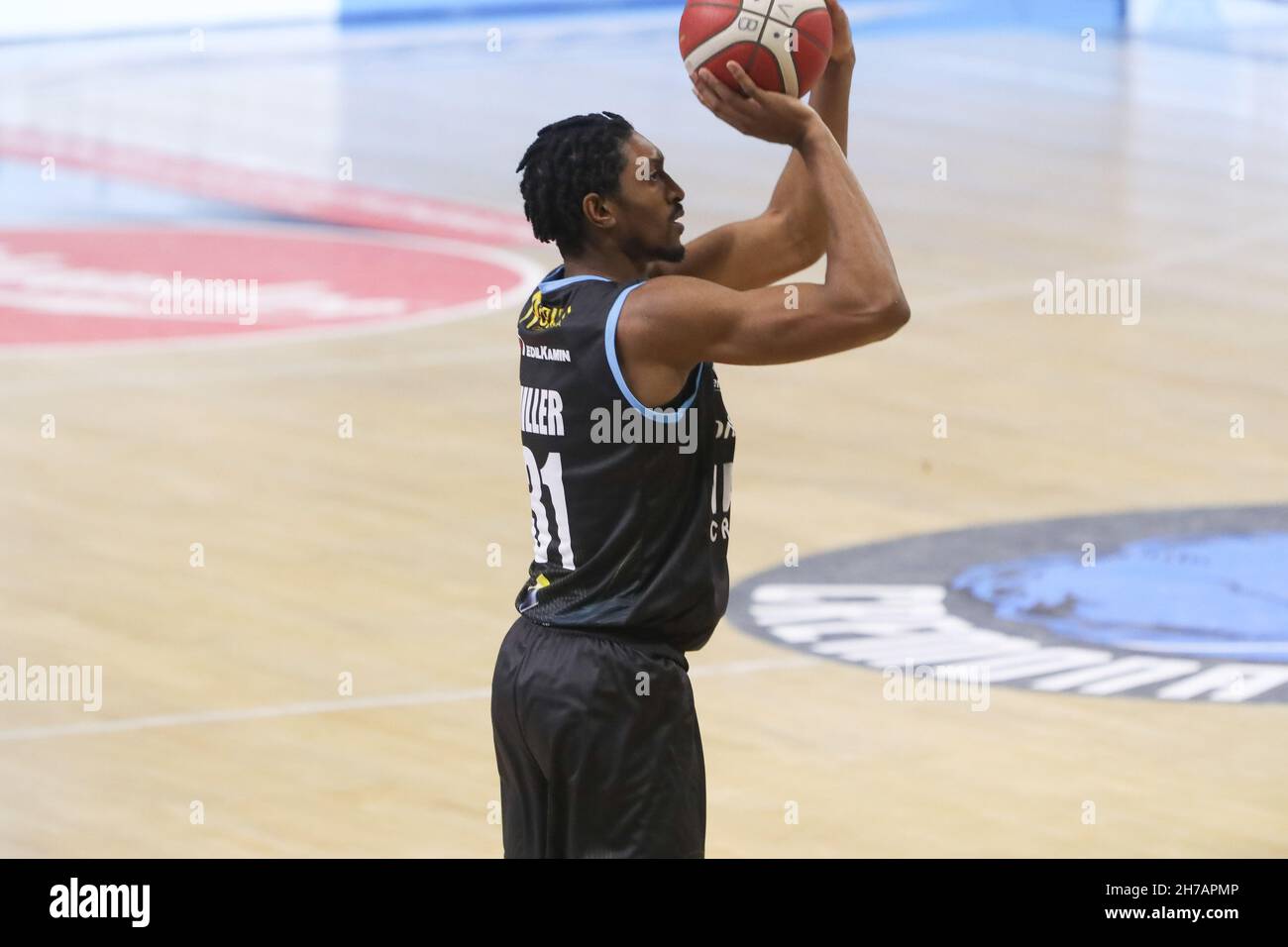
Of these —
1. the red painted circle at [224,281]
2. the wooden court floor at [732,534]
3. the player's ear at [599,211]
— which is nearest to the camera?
the player's ear at [599,211]

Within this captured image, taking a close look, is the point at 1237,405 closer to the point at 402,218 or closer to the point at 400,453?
the point at 400,453

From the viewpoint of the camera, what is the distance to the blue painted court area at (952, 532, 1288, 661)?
8906 millimetres

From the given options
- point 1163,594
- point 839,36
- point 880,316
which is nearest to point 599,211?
point 880,316

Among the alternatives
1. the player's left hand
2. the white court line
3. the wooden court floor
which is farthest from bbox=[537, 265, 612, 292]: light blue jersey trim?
the white court line

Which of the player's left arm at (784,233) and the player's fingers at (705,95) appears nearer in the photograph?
the player's fingers at (705,95)

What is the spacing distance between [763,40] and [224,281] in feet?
37.7

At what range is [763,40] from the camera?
5066 mm

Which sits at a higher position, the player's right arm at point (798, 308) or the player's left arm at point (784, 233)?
the player's left arm at point (784, 233)

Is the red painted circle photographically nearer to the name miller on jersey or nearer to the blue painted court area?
the blue painted court area

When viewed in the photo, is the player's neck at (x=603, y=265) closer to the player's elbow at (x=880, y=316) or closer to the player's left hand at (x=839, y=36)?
the player's elbow at (x=880, y=316)

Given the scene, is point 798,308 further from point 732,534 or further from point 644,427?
Answer: point 732,534

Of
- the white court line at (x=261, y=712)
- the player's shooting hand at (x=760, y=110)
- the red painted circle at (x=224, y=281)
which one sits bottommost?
the white court line at (x=261, y=712)

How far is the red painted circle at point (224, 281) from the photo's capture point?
1500 centimetres

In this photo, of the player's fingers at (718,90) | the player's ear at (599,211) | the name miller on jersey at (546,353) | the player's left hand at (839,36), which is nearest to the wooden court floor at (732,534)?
the name miller on jersey at (546,353)
